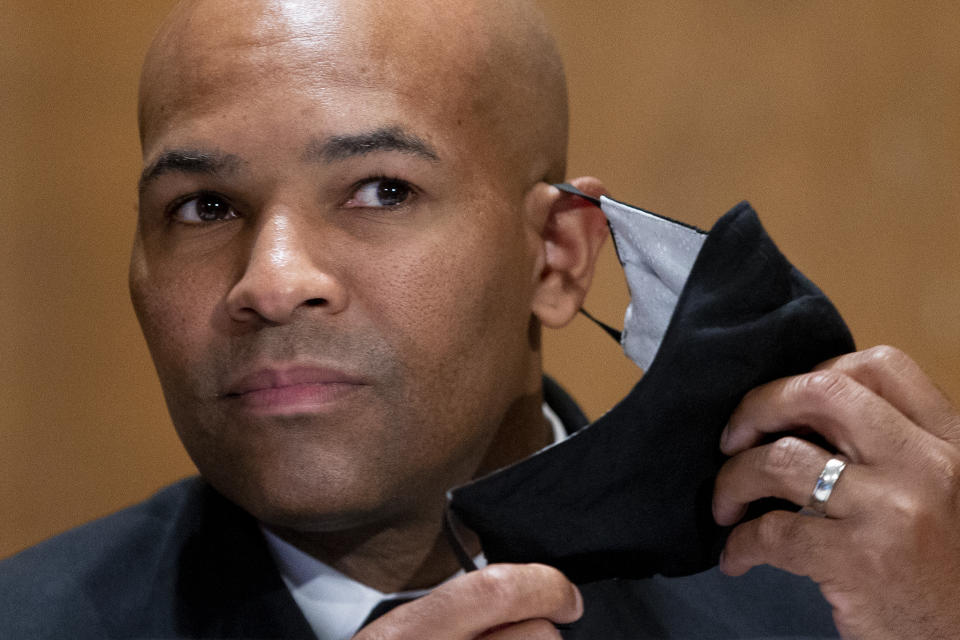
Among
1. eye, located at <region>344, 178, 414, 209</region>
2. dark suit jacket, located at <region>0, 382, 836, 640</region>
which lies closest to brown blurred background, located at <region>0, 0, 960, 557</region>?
dark suit jacket, located at <region>0, 382, 836, 640</region>

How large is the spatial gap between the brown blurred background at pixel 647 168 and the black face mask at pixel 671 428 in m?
0.84

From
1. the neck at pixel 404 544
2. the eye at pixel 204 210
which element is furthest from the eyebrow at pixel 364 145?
the neck at pixel 404 544

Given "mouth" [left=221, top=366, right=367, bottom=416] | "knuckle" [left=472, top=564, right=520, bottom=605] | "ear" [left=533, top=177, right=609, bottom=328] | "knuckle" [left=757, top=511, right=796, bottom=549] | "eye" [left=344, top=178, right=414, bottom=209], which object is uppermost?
"eye" [left=344, top=178, right=414, bottom=209]

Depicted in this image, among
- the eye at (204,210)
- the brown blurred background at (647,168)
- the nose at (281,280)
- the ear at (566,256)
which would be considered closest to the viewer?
the nose at (281,280)

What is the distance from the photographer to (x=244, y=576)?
1.22 meters

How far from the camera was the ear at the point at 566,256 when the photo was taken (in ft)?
4.20

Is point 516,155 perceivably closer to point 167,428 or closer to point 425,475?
point 425,475

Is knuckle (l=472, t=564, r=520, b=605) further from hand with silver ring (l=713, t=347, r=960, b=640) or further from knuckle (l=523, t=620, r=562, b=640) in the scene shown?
hand with silver ring (l=713, t=347, r=960, b=640)

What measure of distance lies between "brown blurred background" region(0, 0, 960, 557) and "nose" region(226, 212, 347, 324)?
899 millimetres

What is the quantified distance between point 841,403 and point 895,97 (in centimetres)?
105

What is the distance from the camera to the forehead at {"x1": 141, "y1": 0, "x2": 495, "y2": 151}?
3.56 ft

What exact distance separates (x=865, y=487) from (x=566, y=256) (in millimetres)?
454

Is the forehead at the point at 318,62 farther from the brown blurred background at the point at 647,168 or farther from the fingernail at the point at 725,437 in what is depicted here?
the brown blurred background at the point at 647,168

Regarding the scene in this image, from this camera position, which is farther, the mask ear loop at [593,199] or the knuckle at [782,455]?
the mask ear loop at [593,199]
